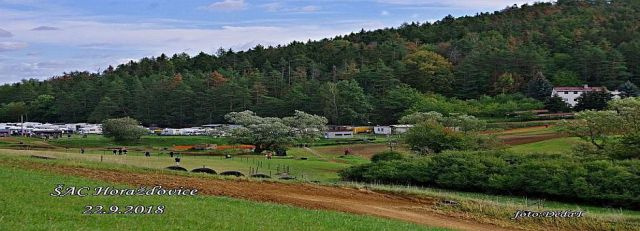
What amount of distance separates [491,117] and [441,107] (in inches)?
324

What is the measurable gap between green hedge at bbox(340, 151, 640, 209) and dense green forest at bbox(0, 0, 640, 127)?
61.0m

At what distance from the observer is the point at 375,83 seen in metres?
133

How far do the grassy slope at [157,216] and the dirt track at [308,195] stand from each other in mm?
2672

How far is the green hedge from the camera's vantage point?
38.1 metres

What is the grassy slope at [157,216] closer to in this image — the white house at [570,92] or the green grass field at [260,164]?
the green grass field at [260,164]

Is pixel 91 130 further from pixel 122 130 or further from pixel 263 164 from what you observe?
pixel 263 164

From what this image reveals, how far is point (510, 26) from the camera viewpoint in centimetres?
19175

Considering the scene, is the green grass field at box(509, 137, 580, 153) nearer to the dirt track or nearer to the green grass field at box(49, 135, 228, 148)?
the dirt track

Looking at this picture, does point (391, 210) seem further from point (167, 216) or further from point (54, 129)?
point (54, 129)

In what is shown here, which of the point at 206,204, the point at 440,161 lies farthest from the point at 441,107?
the point at 206,204

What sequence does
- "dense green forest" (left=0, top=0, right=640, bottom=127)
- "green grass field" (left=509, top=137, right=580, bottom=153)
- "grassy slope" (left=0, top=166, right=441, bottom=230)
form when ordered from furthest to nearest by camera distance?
"dense green forest" (left=0, top=0, right=640, bottom=127), "green grass field" (left=509, top=137, right=580, bottom=153), "grassy slope" (left=0, top=166, right=441, bottom=230)

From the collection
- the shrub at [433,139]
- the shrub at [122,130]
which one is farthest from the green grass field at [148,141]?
the shrub at [433,139]

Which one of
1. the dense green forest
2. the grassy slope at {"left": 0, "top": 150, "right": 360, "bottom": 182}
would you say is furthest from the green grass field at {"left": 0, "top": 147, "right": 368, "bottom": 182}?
the dense green forest

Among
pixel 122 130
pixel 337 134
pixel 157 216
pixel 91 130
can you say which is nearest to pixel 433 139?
pixel 337 134
